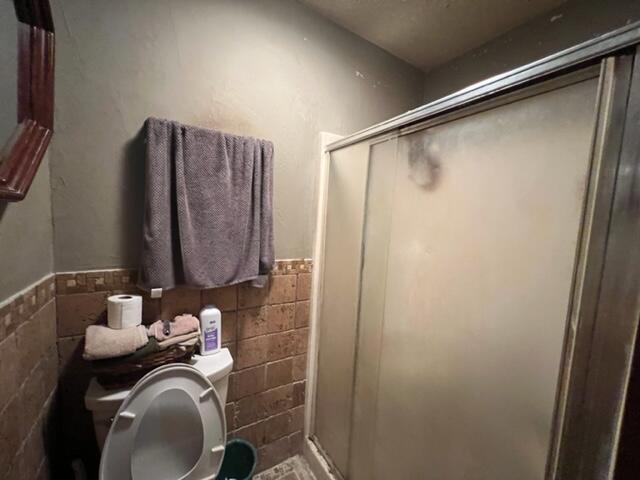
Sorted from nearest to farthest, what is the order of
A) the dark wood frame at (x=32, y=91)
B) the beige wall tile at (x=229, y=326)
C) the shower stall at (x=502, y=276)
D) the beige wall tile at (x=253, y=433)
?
the shower stall at (x=502, y=276) → the dark wood frame at (x=32, y=91) → the beige wall tile at (x=229, y=326) → the beige wall tile at (x=253, y=433)

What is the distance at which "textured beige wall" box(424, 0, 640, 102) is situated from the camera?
0.99 meters

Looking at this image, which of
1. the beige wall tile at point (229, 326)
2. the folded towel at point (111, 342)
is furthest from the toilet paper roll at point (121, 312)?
the beige wall tile at point (229, 326)

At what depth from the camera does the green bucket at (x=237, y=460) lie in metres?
1.17

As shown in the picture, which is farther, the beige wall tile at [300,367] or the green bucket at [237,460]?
the beige wall tile at [300,367]

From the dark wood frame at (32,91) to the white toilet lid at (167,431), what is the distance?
65cm

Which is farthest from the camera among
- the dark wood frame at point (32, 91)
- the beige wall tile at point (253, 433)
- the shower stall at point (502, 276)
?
the beige wall tile at point (253, 433)

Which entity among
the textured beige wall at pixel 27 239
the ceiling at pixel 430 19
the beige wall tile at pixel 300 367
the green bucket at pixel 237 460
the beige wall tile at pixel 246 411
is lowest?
the green bucket at pixel 237 460

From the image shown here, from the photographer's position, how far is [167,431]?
0.87 metres

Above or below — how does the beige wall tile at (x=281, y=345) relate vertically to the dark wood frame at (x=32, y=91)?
below

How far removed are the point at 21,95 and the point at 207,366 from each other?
3.15 feet

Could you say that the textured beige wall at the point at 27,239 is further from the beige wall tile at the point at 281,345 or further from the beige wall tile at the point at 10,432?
the beige wall tile at the point at 281,345

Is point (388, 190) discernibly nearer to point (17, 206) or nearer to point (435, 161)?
point (435, 161)

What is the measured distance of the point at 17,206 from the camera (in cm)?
62

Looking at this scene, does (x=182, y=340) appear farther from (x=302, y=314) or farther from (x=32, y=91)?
(x=32, y=91)
